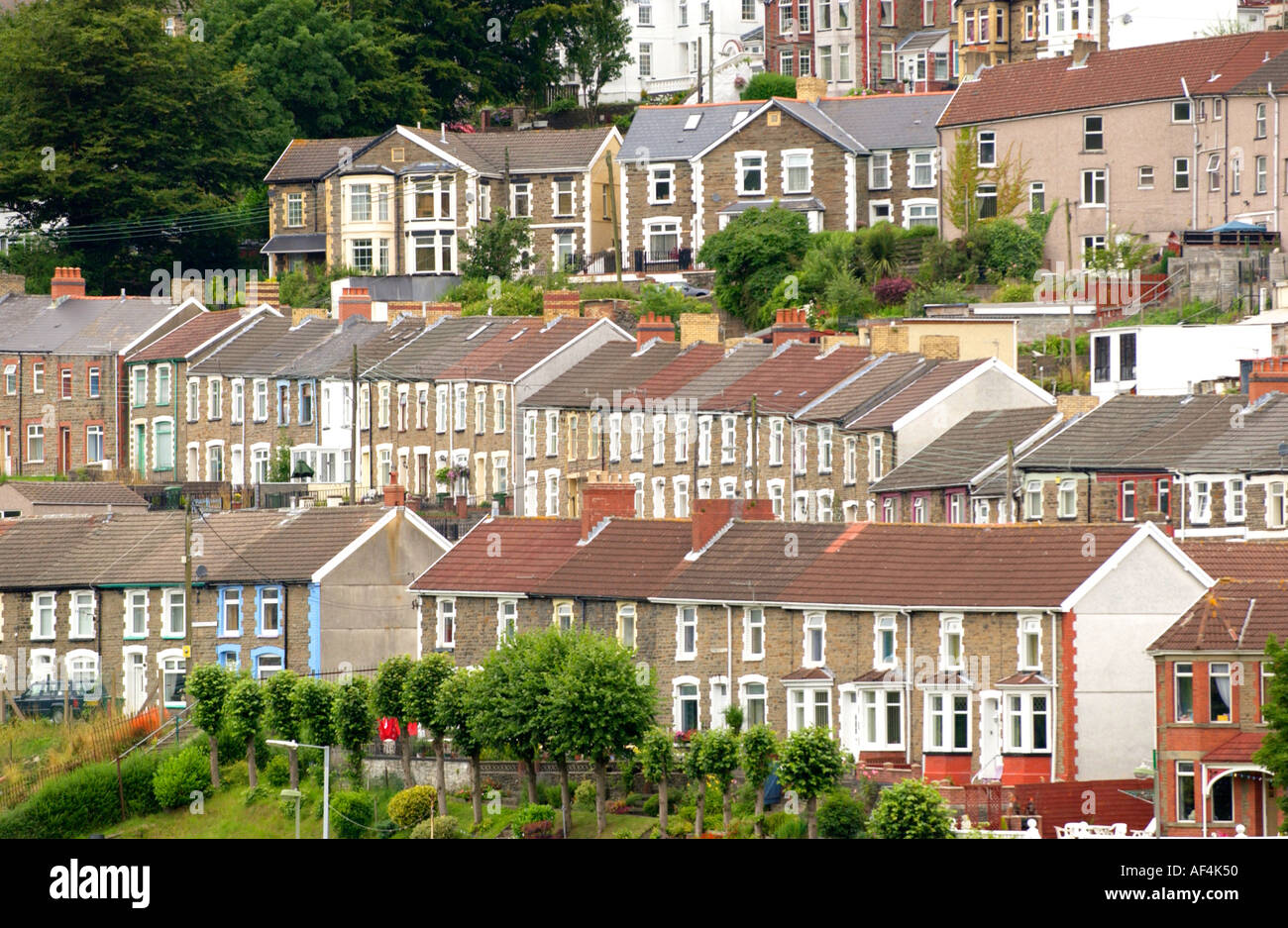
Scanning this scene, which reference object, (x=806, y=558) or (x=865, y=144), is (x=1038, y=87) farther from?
(x=806, y=558)

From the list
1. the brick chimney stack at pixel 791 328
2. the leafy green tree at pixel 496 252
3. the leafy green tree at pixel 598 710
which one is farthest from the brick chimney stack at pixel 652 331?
the leafy green tree at pixel 598 710

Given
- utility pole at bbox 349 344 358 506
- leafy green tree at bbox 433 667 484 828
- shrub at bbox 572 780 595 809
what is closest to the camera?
shrub at bbox 572 780 595 809

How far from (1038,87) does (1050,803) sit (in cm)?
5027

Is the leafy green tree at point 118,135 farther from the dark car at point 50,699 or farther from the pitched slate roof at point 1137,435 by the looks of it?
the pitched slate roof at point 1137,435

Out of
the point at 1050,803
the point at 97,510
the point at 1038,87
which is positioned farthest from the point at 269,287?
the point at 1050,803

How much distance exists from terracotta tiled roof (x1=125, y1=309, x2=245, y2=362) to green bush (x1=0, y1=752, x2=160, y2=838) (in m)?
35.1

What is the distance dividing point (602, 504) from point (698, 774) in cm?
1413

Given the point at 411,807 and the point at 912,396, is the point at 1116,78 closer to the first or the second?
the point at 912,396

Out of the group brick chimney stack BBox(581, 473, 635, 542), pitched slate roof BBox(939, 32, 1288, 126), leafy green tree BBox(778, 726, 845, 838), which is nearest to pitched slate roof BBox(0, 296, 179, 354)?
pitched slate roof BBox(939, 32, 1288, 126)

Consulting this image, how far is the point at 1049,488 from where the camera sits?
5616 cm

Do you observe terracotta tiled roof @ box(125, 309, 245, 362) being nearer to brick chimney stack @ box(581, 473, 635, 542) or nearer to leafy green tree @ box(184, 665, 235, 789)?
brick chimney stack @ box(581, 473, 635, 542)

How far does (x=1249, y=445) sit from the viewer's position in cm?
5369

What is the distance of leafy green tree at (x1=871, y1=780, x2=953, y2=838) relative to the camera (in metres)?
38.2

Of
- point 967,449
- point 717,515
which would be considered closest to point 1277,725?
point 717,515
